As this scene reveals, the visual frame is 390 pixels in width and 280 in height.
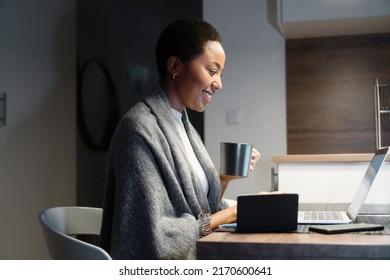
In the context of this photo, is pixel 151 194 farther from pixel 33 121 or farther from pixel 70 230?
pixel 33 121

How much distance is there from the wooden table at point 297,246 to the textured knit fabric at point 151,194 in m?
0.16

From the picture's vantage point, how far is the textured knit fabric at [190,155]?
1.09 m

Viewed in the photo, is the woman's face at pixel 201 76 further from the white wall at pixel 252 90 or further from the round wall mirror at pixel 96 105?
the round wall mirror at pixel 96 105

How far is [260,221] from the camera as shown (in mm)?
739

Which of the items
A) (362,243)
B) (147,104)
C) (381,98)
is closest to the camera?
(362,243)

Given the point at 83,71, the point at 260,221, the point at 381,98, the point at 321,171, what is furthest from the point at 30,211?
the point at 260,221

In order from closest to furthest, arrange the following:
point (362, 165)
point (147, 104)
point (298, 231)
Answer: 1. point (298, 231)
2. point (147, 104)
3. point (362, 165)

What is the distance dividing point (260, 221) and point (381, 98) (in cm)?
181

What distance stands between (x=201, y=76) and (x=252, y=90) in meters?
1.36

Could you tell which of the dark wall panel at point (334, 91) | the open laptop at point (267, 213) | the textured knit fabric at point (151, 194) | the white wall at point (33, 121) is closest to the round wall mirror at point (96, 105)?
the white wall at point (33, 121)

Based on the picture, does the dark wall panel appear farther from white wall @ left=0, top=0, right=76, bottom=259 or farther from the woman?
the woman

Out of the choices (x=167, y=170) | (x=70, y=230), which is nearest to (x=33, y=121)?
(x=70, y=230)
